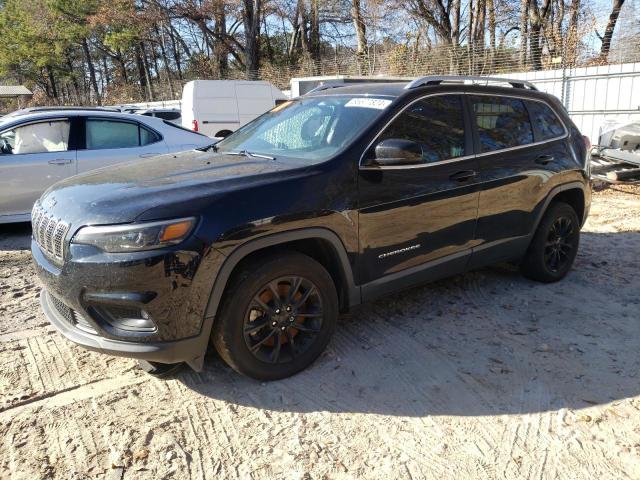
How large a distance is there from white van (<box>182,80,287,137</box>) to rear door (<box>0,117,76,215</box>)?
19.7ft

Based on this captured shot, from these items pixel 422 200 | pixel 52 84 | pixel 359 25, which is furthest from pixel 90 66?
pixel 422 200

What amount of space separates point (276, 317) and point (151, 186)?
1045 millimetres

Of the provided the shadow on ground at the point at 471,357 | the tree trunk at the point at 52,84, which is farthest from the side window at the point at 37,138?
the tree trunk at the point at 52,84

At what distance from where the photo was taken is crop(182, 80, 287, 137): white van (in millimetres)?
12805

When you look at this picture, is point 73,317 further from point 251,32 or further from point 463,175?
point 251,32

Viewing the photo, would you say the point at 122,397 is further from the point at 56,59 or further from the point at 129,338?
the point at 56,59

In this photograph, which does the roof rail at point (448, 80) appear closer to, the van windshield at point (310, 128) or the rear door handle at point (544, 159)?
the van windshield at point (310, 128)

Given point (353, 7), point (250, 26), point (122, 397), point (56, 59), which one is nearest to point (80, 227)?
point (122, 397)

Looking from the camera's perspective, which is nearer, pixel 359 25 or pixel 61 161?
pixel 61 161

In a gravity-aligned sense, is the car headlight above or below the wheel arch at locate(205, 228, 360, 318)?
above

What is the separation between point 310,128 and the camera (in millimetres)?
3832

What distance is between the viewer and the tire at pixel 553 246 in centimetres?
475

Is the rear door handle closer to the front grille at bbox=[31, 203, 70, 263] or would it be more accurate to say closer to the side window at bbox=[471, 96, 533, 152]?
the side window at bbox=[471, 96, 533, 152]

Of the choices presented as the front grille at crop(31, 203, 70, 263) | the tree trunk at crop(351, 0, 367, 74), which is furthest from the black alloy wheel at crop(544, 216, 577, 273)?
the tree trunk at crop(351, 0, 367, 74)
